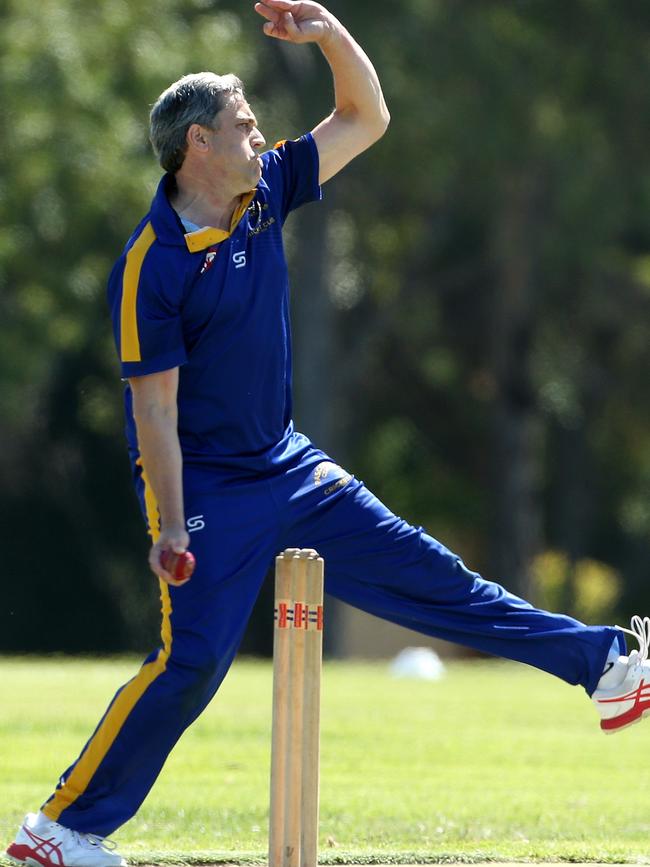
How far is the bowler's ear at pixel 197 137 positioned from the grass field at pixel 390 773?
239 centimetres

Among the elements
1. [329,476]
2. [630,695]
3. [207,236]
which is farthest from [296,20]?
[630,695]

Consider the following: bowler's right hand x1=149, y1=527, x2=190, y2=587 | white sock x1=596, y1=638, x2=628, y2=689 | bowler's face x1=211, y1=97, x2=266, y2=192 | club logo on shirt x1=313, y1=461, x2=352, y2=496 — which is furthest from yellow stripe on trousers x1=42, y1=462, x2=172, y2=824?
white sock x1=596, y1=638, x2=628, y2=689

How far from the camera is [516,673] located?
19578mm

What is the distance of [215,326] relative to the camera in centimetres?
541

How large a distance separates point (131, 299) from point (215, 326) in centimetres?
28

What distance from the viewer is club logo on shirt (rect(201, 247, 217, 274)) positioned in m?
5.38

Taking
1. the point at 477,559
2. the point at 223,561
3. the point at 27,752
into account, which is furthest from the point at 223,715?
the point at 477,559

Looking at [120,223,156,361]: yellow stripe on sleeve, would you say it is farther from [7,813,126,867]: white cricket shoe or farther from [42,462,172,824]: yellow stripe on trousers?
[7,813,126,867]: white cricket shoe

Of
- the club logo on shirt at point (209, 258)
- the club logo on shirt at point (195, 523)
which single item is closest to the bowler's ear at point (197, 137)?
the club logo on shirt at point (209, 258)

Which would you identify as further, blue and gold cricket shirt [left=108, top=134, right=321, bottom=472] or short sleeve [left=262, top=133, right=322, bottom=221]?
short sleeve [left=262, top=133, right=322, bottom=221]

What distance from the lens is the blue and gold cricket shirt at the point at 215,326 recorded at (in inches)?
208

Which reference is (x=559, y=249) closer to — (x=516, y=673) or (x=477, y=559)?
(x=516, y=673)

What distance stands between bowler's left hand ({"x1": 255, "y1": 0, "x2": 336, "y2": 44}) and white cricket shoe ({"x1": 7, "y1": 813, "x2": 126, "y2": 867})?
100 inches

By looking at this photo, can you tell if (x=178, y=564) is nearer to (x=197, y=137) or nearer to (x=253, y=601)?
(x=253, y=601)
